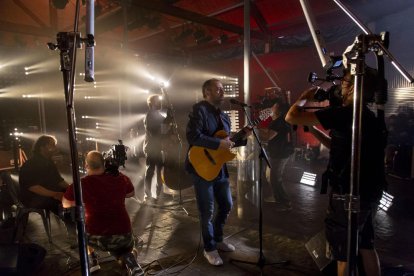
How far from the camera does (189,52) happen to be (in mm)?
11695

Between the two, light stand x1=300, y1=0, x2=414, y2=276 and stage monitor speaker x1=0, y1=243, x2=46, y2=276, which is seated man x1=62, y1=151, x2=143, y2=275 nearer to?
stage monitor speaker x1=0, y1=243, x2=46, y2=276

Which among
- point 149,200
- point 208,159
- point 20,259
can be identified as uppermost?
point 208,159

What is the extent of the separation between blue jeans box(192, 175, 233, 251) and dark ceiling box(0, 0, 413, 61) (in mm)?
3376

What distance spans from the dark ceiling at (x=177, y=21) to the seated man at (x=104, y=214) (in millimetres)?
3241

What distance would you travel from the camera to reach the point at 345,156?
2334 mm

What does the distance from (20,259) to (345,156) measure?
133 inches

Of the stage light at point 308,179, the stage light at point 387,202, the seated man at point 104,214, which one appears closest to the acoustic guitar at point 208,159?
the seated man at point 104,214

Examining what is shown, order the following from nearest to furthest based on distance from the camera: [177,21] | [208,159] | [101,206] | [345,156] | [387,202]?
[345,156] < [101,206] < [208,159] < [387,202] < [177,21]

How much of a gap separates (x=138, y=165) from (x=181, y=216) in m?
4.85

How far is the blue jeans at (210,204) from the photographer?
357 cm

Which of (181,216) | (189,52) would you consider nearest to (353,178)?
(181,216)

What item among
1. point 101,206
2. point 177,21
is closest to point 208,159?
point 101,206

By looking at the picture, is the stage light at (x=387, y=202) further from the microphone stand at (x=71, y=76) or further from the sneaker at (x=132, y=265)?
the microphone stand at (x=71, y=76)

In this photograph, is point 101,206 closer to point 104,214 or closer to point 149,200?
point 104,214
